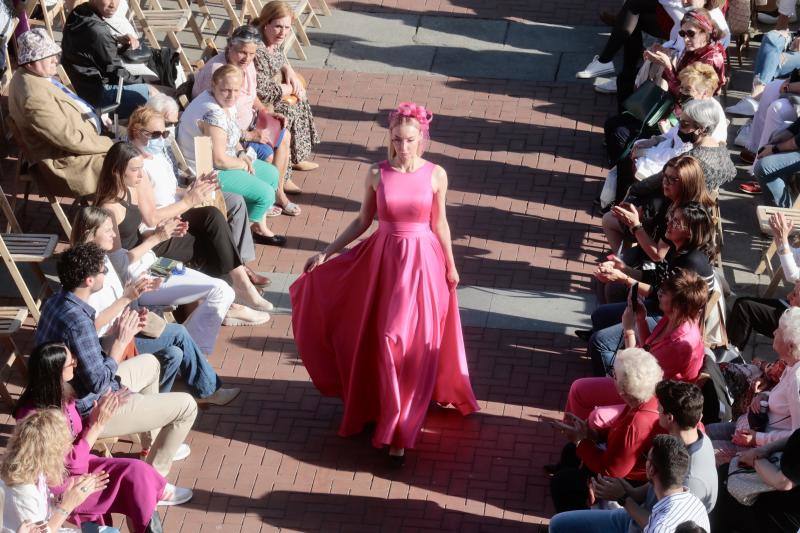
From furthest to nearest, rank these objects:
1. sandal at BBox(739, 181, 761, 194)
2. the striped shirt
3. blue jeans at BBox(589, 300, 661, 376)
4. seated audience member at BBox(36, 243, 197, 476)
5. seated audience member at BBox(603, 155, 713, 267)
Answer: sandal at BBox(739, 181, 761, 194)
seated audience member at BBox(603, 155, 713, 267)
blue jeans at BBox(589, 300, 661, 376)
seated audience member at BBox(36, 243, 197, 476)
the striped shirt

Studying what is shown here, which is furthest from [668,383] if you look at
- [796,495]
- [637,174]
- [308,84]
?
[308,84]

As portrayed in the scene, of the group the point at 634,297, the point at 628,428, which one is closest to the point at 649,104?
the point at 634,297

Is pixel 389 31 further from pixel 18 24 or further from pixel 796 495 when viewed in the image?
pixel 796 495

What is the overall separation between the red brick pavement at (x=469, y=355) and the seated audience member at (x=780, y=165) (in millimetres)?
1348

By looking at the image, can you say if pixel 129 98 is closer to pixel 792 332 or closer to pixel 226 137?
pixel 226 137

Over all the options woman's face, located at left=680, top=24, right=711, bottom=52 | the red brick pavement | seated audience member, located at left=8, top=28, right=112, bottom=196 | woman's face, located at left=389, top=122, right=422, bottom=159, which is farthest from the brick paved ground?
woman's face, located at left=389, top=122, right=422, bottom=159

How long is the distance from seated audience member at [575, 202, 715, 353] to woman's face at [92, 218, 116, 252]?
2.88m

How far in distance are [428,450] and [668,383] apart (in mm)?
1983

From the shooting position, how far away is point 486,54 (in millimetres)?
11742

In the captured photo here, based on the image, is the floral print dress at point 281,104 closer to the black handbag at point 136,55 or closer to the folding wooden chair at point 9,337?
the black handbag at point 136,55

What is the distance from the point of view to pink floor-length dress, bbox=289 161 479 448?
6840 mm

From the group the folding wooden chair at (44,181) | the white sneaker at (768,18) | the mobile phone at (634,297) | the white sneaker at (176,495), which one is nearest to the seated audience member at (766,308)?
the mobile phone at (634,297)

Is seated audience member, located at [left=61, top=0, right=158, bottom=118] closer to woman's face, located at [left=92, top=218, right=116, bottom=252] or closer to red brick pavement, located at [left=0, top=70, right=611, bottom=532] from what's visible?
red brick pavement, located at [left=0, top=70, right=611, bottom=532]

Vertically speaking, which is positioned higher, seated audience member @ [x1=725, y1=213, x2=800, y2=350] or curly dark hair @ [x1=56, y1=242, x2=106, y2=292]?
curly dark hair @ [x1=56, y1=242, x2=106, y2=292]
